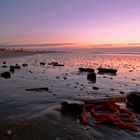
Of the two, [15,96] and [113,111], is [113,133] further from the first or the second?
[15,96]

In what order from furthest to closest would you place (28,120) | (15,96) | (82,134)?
(15,96) → (28,120) → (82,134)

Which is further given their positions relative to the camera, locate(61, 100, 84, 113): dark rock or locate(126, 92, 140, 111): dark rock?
locate(126, 92, 140, 111): dark rock

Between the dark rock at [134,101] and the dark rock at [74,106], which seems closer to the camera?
the dark rock at [74,106]

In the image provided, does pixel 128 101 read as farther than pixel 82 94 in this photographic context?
No

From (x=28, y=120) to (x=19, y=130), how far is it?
1.02 metres

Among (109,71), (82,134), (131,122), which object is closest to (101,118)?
(131,122)

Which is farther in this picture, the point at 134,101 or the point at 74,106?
the point at 134,101

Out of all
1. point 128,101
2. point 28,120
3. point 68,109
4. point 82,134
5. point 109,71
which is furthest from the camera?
point 109,71

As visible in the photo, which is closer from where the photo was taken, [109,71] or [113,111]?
[113,111]

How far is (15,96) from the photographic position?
14203mm

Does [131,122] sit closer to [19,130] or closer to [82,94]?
[19,130]

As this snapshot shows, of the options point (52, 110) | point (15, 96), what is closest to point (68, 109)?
point (52, 110)

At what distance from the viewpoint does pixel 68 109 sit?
11.7 meters

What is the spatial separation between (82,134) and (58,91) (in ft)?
23.6
